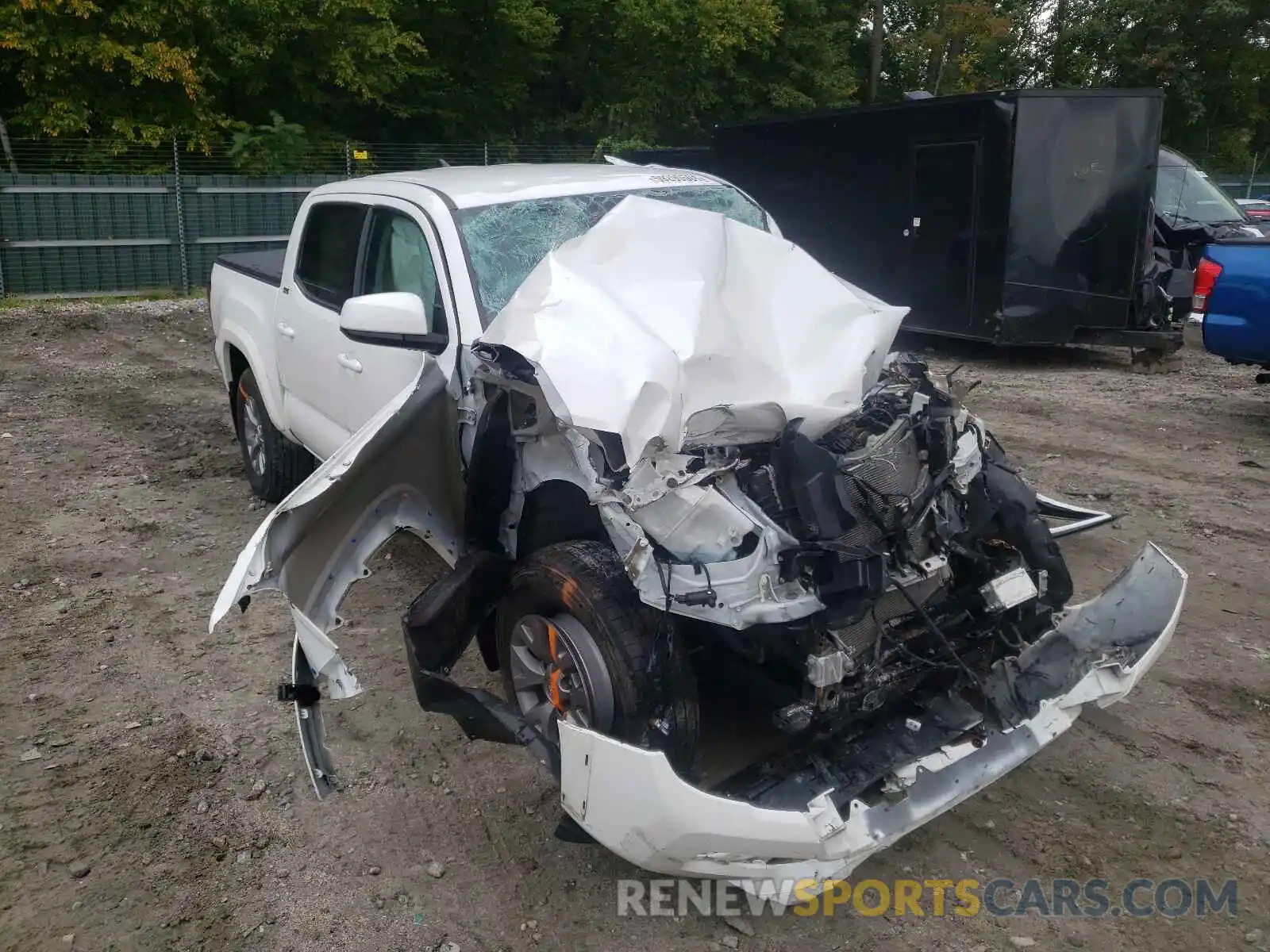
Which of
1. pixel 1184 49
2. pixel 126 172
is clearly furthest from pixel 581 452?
pixel 1184 49

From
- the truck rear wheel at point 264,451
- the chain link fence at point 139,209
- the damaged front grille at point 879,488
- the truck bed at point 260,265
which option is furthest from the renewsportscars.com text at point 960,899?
the chain link fence at point 139,209

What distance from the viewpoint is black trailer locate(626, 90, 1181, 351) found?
33.0ft

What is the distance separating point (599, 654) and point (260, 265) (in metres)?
4.31

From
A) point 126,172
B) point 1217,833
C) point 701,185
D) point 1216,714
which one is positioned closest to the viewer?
point 1217,833

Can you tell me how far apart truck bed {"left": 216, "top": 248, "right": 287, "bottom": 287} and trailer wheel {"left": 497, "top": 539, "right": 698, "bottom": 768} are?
328cm

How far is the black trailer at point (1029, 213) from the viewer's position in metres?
10.1

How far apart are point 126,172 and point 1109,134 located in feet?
47.6

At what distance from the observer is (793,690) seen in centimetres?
311

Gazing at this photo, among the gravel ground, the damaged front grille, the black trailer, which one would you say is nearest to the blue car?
the gravel ground

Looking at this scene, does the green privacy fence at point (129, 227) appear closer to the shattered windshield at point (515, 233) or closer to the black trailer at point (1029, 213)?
the black trailer at point (1029, 213)

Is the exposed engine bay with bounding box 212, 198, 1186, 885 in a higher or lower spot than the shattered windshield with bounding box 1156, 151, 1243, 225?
lower

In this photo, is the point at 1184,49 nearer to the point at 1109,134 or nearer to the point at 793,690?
the point at 1109,134

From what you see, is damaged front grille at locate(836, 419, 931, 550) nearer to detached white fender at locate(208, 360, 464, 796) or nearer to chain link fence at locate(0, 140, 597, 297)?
detached white fender at locate(208, 360, 464, 796)

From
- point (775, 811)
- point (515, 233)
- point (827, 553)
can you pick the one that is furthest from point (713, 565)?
point (515, 233)
